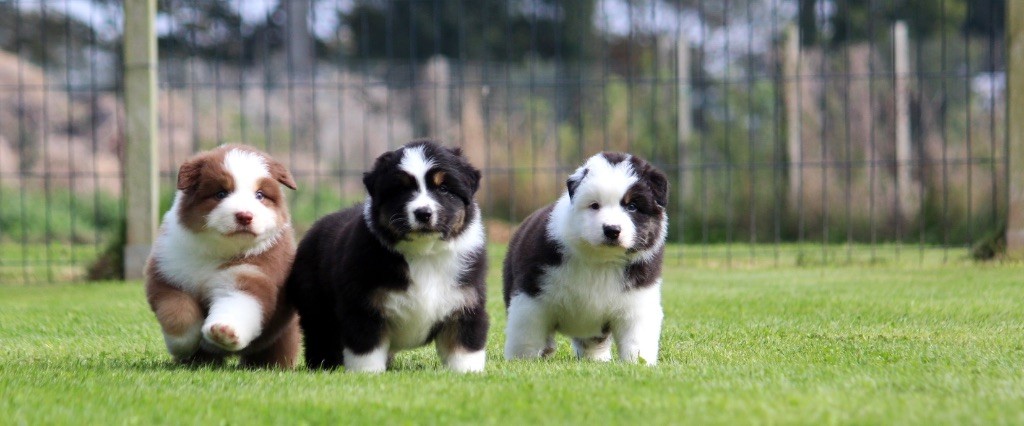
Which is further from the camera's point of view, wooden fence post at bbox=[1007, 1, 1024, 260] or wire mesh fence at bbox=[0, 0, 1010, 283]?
wire mesh fence at bbox=[0, 0, 1010, 283]

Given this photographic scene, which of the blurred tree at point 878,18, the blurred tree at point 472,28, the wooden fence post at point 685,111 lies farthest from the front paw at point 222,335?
the blurred tree at point 472,28

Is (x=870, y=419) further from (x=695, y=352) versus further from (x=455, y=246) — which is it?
(x=695, y=352)

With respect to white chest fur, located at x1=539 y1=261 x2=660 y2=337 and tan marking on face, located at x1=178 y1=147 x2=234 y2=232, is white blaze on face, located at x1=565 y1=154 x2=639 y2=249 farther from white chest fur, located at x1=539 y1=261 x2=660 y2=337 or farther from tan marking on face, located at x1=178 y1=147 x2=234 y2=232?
tan marking on face, located at x1=178 y1=147 x2=234 y2=232

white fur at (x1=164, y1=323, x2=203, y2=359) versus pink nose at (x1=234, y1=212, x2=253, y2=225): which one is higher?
pink nose at (x1=234, y1=212, x2=253, y2=225)

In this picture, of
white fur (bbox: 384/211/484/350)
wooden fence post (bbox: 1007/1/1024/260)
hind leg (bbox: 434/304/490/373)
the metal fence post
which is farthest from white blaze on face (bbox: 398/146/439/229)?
wooden fence post (bbox: 1007/1/1024/260)

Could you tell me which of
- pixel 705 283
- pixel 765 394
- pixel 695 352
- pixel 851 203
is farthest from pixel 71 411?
pixel 851 203

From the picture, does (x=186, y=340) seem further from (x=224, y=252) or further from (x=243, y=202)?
(x=243, y=202)

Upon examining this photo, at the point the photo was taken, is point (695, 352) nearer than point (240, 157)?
No

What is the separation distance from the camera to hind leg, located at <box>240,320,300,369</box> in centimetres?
564

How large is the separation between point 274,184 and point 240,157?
0.62 ft

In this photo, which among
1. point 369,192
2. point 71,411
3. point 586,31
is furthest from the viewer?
point 586,31

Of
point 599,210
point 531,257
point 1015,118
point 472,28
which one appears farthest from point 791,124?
point 599,210

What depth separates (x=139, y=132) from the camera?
35.8 ft

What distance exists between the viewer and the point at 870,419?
3.68m
